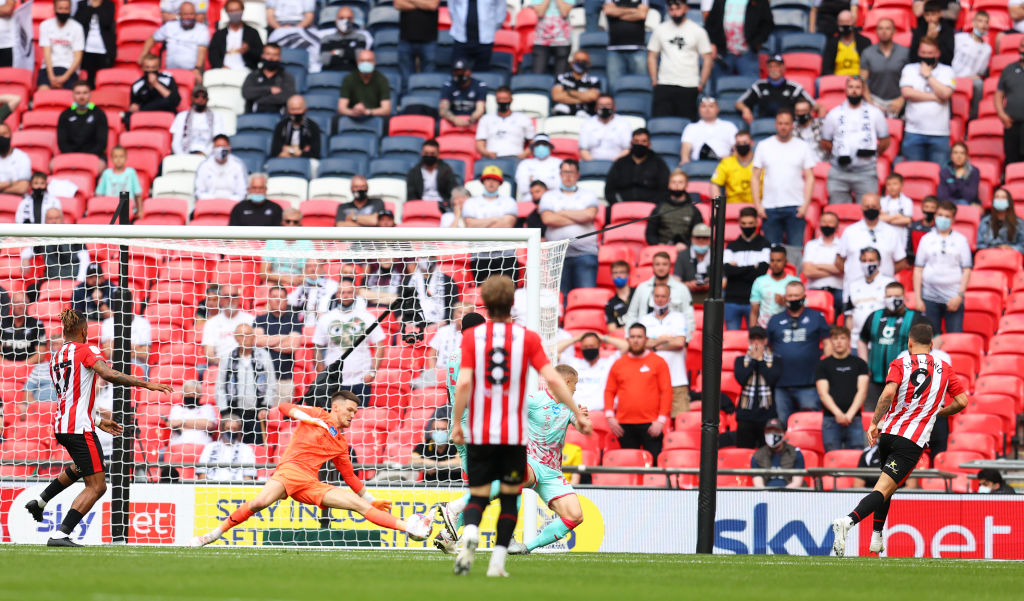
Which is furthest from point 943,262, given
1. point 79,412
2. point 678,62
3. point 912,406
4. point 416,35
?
point 79,412

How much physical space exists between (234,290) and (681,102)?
681 cm

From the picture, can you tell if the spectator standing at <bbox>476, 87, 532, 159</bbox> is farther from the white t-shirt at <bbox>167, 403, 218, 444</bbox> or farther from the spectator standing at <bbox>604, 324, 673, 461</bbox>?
the white t-shirt at <bbox>167, 403, 218, 444</bbox>

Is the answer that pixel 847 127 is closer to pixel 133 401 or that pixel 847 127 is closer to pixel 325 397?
pixel 325 397

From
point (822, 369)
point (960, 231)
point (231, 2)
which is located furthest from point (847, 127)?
point (231, 2)

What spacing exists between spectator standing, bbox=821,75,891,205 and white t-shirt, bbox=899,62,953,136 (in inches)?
21.7

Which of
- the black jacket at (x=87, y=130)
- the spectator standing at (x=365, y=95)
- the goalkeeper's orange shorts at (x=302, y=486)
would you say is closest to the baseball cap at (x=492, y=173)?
the spectator standing at (x=365, y=95)

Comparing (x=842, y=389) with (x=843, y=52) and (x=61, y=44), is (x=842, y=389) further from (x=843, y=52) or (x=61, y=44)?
(x=61, y=44)

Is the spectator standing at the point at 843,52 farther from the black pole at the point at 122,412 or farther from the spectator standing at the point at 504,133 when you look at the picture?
the black pole at the point at 122,412

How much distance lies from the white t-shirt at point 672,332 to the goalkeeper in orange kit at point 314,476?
4.72 meters

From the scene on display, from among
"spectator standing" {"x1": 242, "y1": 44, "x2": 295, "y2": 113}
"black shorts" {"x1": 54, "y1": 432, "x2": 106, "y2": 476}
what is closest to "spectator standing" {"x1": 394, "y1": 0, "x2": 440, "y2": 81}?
"spectator standing" {"x1": 242, "y1": 44, "x2": 295, "y2": 113}

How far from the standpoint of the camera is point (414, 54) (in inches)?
828

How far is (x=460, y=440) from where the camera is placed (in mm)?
7918

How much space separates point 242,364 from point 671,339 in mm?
4486

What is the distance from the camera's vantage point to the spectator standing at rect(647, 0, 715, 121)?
747 inches
